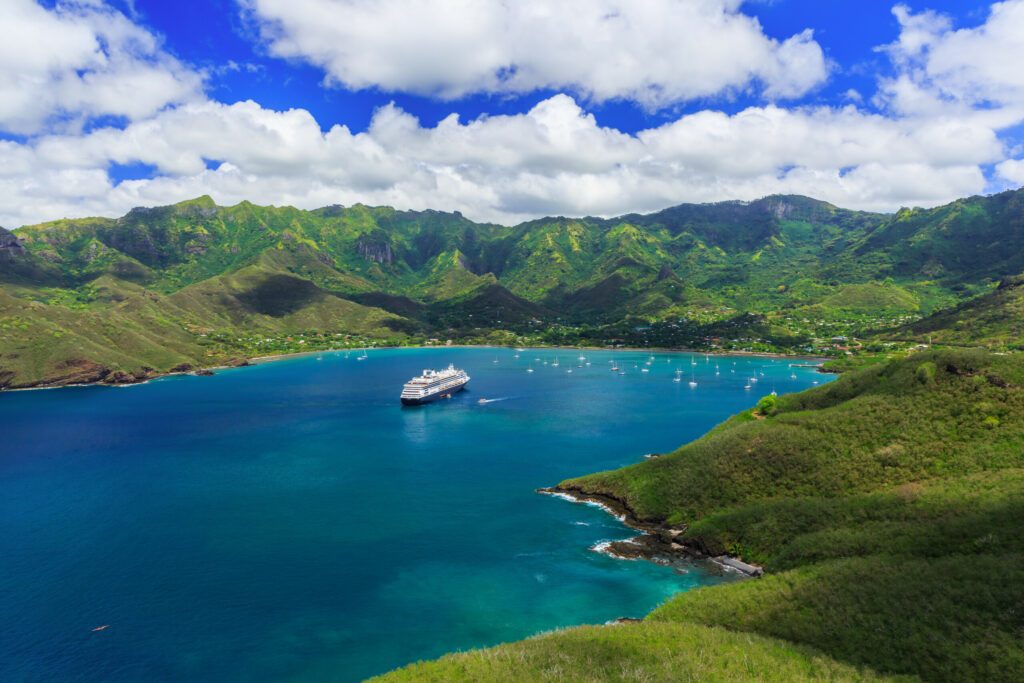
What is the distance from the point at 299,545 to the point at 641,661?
4789cm

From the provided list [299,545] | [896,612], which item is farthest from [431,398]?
[896,612]

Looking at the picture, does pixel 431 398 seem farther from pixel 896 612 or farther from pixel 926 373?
pixel 896 612

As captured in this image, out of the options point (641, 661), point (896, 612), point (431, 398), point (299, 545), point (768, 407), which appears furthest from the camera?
point (431, 398)

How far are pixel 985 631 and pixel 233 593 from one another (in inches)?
2518

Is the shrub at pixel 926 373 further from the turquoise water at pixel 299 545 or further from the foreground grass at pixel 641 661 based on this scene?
the foreground grass at pixel 641 661

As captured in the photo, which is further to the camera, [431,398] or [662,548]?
[431,398]

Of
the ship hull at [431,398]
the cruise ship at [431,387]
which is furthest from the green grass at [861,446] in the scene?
the cruise ship at [431,387]

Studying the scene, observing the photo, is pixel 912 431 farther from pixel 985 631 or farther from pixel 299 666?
pixel 299 666

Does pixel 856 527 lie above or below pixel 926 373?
below

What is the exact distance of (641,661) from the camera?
122ft

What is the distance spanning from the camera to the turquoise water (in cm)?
4894

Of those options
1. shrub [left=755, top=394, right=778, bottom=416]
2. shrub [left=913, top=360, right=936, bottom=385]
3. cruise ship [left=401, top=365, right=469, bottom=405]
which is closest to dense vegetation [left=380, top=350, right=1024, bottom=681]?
shrub [left=913, top=360, right=936, bottom=385]

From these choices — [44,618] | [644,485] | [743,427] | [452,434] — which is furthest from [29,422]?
[743,427]

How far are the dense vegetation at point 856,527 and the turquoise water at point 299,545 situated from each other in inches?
349
